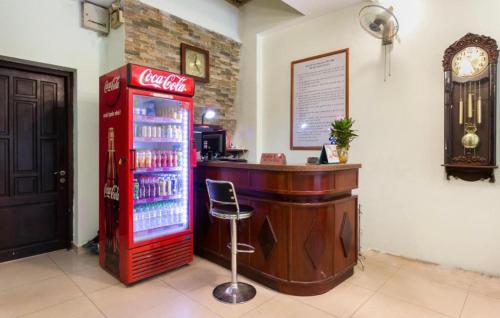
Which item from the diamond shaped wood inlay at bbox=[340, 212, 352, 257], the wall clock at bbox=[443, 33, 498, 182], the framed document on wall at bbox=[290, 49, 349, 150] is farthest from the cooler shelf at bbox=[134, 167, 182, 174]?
the wall clock at bbox=[443, 33, 498, 182]

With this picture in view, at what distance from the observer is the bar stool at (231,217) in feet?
8.46

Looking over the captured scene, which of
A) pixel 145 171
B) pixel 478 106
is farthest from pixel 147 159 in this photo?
pixel 478 106

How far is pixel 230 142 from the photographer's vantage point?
212 inches

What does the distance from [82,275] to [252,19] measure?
15.2ft

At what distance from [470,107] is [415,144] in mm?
682

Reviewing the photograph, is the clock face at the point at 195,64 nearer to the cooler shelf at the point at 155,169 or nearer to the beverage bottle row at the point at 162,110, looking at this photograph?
the beverage bottle row at the point at 162,110

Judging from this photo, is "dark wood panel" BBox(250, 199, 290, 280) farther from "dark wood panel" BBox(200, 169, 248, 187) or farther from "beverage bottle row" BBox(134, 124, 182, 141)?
"beverage bottle row" BBox(134, 124, 182, 141)

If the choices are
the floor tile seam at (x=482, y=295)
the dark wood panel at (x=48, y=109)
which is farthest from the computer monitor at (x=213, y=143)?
the floor tile seam at (x=482, y=295)

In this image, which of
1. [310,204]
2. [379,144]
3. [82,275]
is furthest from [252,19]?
[82,275]

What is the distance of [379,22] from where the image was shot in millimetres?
3535

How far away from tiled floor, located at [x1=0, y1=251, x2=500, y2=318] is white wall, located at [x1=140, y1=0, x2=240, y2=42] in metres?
3.57

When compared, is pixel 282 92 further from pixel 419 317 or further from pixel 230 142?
pixel 419 317

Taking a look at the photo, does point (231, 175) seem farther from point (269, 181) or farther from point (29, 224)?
point (29, 224)

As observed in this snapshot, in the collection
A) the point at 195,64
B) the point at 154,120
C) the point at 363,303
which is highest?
the point at 195,64
